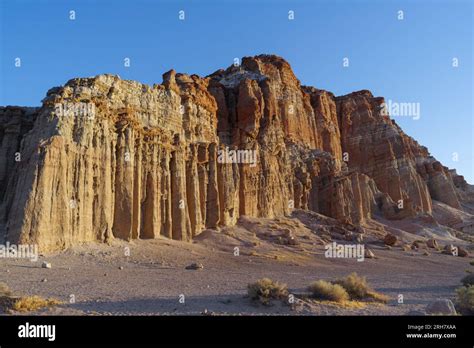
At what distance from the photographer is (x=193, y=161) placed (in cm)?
4325

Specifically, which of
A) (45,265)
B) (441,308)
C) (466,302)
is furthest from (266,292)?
(45,265)

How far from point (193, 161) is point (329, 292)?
1124 inches

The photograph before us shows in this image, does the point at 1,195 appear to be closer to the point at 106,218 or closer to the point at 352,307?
the point at 106,218

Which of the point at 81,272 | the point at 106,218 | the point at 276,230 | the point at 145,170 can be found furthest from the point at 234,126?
the point at 81,272

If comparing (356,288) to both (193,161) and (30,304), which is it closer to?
(30,304)

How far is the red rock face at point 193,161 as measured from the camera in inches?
1137

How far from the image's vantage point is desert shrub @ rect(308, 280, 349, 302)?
1623cm

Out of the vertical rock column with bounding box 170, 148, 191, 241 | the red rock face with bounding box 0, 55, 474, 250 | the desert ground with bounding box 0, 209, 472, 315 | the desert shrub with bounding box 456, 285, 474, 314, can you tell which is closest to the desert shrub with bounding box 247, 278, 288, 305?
the desert ground with bounding box 0, 209, 472, 315

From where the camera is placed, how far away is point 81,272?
22672 mm

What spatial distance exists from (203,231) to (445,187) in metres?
66.9

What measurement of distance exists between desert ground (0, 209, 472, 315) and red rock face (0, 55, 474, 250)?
2.40 metres

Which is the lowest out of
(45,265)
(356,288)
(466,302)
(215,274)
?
(215,274)

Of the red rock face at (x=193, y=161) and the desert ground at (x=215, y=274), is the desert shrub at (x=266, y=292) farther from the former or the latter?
the red rock face at (x=193, y=161)

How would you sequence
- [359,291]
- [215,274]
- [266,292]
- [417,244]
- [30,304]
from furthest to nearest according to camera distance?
[417,244]
[215,274]
[359,291]
[266,292]
[30,304]
